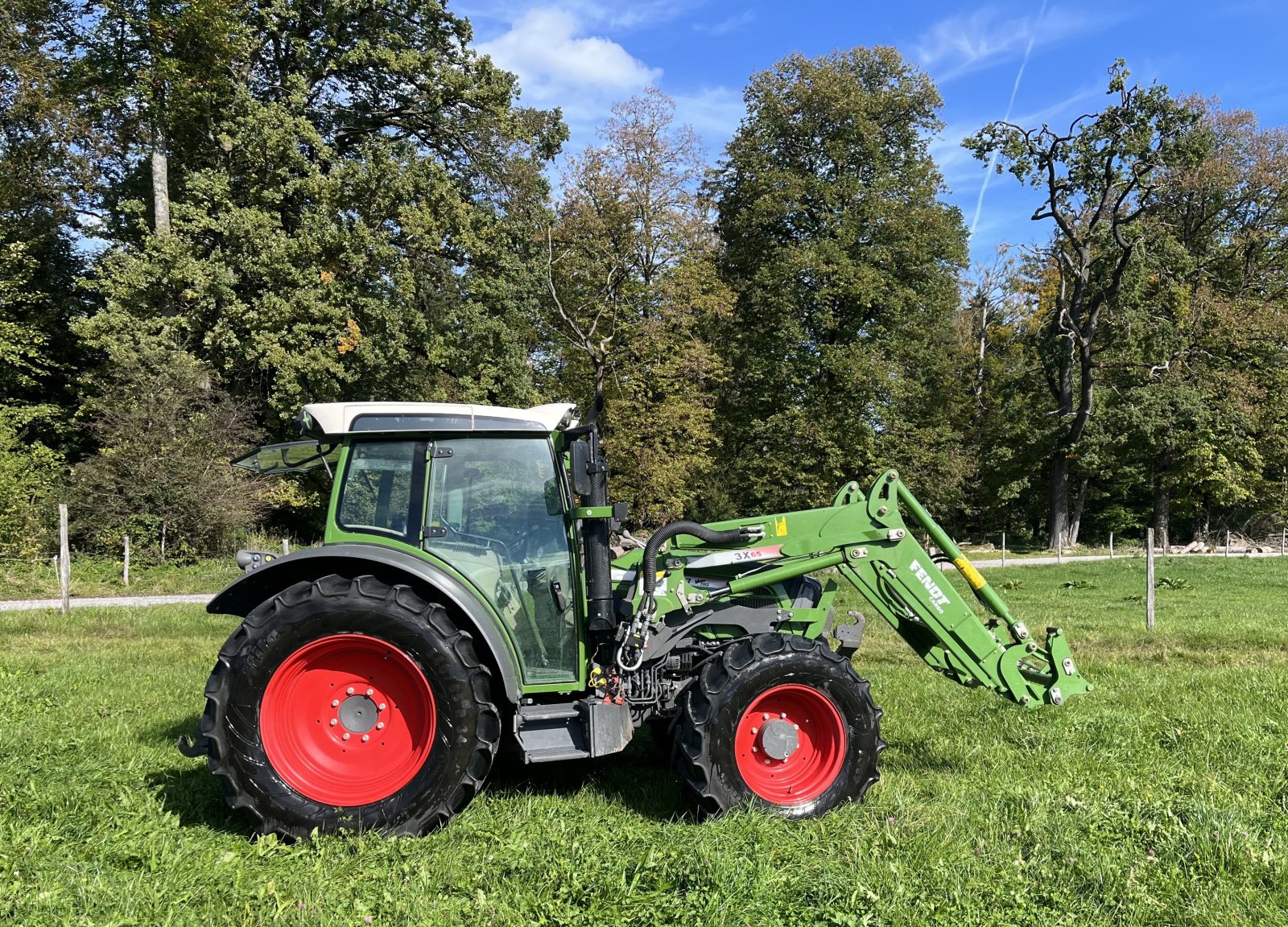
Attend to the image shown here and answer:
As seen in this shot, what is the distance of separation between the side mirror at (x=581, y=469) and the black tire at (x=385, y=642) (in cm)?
95

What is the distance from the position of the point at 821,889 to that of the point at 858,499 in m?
2.29

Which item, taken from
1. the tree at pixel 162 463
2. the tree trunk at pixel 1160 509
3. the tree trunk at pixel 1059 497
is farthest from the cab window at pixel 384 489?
the tree trunk at pixel 1160 509

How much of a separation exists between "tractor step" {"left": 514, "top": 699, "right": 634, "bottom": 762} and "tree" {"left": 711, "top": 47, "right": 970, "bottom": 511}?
22.7 m

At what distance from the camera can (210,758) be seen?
408 cm

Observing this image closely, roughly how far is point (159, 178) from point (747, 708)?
21.4 metres

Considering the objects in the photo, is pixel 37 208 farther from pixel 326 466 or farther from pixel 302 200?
pixel 326 466

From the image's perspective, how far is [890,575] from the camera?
197 inches

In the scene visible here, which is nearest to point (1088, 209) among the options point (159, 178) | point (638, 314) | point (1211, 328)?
point (1211, 328)

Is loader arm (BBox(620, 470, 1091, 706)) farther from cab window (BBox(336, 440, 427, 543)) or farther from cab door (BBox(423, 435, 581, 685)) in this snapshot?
cab window (BBox(336, 440, 427, 543))

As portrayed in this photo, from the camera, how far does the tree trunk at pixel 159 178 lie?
20.0 meters

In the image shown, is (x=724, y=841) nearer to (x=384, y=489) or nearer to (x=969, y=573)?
(x=969, y=573)

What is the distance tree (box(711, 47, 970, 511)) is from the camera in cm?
2695

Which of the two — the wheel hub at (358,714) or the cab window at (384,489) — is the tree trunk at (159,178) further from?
the wheel hub at (358,714)

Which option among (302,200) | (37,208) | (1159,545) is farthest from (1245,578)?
(37,208)
